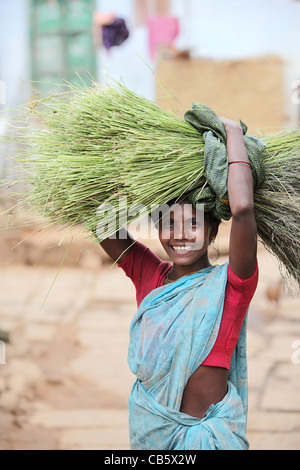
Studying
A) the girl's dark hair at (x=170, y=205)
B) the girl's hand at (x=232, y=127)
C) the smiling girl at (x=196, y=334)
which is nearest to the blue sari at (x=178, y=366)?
the smiling girl at (x=196, y=334)

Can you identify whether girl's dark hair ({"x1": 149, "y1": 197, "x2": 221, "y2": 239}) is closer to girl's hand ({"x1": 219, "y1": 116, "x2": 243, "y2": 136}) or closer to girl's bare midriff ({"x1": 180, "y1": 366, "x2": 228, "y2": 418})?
girl's hand ({"x1": 219, "y1": 116, "x2": 243, "y2": 136})

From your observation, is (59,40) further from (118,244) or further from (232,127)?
(232,127)

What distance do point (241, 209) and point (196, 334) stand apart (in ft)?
1.35

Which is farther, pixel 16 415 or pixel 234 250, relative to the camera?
pixel 16 415

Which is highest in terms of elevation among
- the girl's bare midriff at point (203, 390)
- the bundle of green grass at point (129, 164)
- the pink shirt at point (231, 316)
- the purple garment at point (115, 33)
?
the purple garment at point (115, 33)

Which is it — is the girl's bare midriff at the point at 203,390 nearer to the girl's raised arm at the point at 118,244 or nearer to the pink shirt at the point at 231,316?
the pink shirt at the point at 231,316

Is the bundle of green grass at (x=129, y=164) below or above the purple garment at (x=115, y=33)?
below

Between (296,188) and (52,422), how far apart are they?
8.37 feet

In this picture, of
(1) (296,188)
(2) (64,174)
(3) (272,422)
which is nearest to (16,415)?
(3) (272,422)

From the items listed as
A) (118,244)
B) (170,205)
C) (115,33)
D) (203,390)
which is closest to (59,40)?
(115,33)

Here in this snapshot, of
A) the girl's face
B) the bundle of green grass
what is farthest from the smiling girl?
the bundle of green grass

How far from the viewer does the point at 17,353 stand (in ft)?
14.6

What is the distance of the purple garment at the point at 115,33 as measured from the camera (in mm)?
7737
